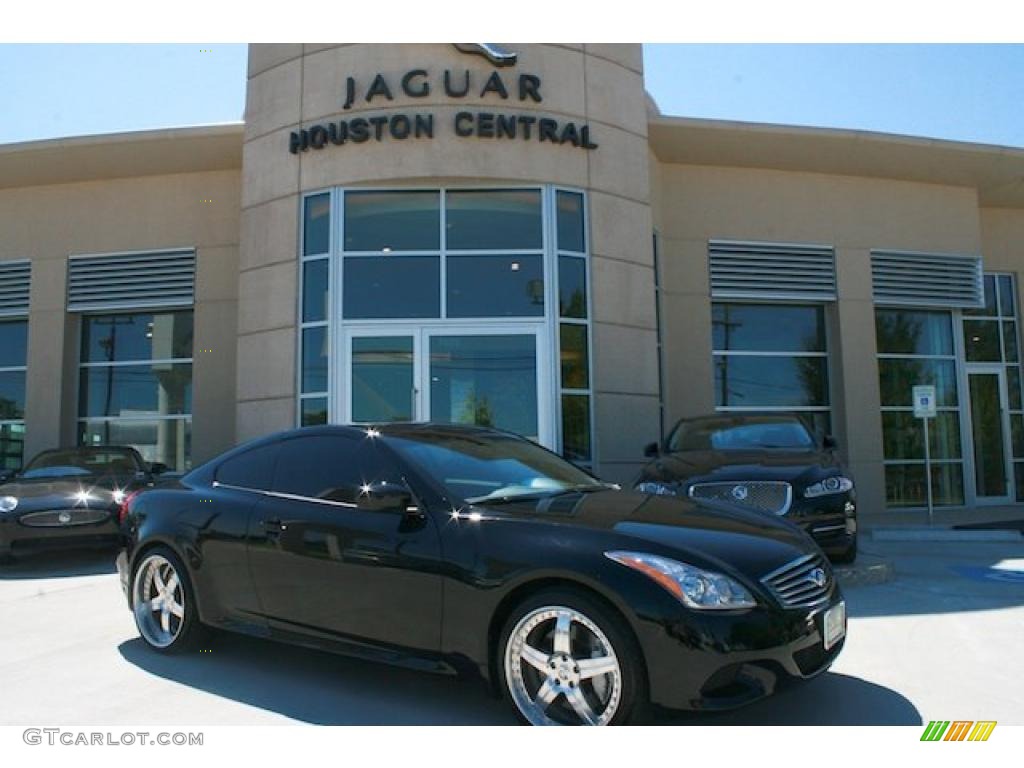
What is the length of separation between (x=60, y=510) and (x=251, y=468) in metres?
4.88

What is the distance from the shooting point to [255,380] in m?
11.7

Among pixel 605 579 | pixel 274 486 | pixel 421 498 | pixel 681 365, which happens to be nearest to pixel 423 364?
pixel 681 365

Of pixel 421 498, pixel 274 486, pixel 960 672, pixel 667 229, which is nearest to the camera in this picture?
pixel 421 498

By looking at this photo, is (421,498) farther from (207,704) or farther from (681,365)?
(681,365)

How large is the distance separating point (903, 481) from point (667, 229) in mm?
5949

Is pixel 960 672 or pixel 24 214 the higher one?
pixel 24 214

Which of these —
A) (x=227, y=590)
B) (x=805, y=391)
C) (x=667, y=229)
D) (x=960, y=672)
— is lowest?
(x=960, y=672)

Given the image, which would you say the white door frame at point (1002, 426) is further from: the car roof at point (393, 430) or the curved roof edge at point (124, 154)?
the curved roof edge at point (124, 154)

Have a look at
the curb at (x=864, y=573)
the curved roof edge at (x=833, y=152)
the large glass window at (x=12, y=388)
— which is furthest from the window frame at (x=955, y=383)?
the large glass window at (x=12, y=388)

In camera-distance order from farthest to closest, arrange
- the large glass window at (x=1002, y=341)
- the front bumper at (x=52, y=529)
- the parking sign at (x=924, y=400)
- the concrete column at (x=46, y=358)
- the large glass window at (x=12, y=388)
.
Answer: the large glass window at (x=1002, y=341), the large glass window at (x=12, y=388), the concrete column at (x=46, y=358), the parking sign at (x=924, y=400), the front bumper at (x=52, y=529)

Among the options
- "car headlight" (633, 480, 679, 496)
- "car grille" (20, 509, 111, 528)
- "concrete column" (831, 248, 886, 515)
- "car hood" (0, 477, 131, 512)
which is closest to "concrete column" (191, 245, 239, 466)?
"car hood" (0, 477, 131, 512)

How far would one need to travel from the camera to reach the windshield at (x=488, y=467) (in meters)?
4.27

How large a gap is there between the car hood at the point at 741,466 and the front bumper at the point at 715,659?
3992 mm
